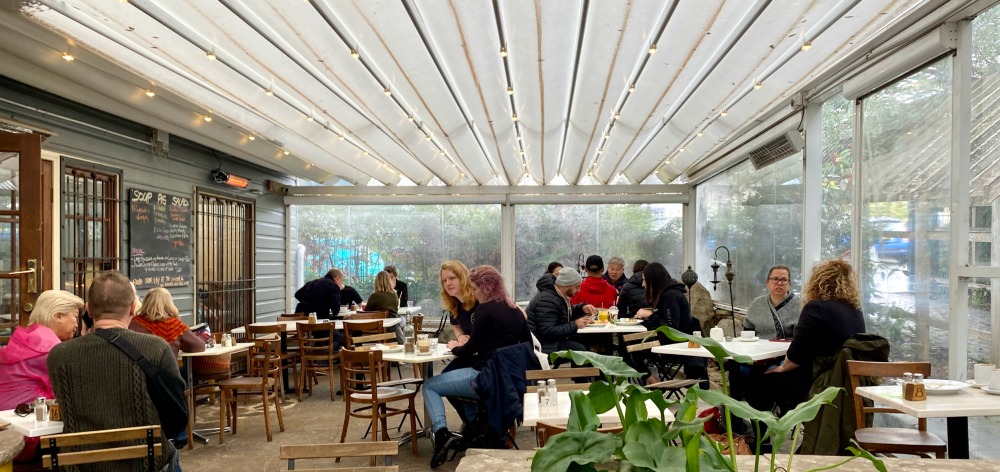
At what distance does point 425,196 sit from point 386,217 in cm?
115

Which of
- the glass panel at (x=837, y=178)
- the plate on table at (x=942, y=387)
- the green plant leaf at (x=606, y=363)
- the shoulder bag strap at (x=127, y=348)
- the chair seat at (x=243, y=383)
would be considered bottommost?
the chair seat at (x=243, y=383)

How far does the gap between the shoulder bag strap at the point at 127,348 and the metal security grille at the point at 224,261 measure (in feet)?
23.4

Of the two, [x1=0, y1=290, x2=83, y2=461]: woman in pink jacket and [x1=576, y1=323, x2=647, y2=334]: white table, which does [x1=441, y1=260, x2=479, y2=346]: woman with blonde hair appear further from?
[x1=0, y1=290, x2=83, y2=461]: woman in pink jacket

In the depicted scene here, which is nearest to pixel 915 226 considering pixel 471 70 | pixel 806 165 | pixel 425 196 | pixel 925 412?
pixel 806 165

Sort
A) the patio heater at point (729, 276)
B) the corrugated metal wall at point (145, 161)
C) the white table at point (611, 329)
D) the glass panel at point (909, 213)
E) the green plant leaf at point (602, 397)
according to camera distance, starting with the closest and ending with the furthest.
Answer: the green plant leaf at point (602, 397) → the glass panel at point (909, 213) → the corrugated metal wall at point (145, 161) → the white table at point (611, 329) → the patio heater at point (729, 276)

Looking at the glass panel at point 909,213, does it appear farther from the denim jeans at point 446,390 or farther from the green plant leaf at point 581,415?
the green plant leaf at point 581,415

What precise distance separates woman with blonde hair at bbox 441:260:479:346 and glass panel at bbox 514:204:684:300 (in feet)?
26.4

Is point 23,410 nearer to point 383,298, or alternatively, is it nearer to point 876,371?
point 876,371

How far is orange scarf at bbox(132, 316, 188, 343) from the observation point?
6465 mm

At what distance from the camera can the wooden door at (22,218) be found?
5941mm

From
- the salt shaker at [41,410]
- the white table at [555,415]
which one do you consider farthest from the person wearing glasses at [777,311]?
the salt shaker at [41,410]

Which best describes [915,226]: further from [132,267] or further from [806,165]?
[132,267]

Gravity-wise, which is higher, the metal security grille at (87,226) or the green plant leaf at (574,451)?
the metal security grille at (87,226)

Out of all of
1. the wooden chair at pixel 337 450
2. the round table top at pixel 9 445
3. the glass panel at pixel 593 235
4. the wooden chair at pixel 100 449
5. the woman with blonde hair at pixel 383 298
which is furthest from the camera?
the glass panel at pixel 593 235
